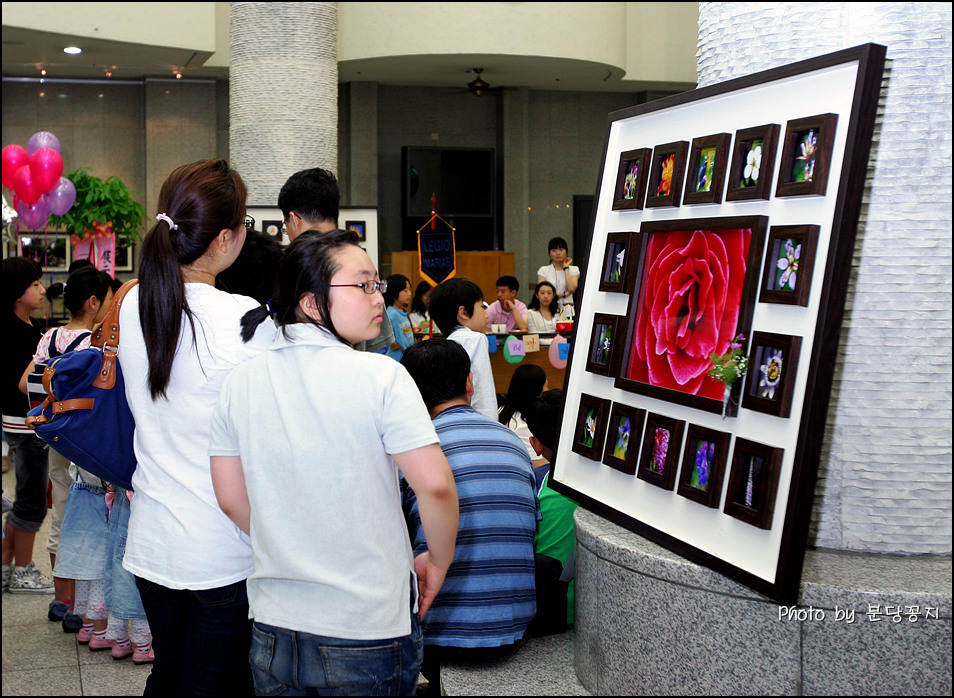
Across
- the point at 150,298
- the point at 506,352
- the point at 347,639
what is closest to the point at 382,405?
the point at 347,639

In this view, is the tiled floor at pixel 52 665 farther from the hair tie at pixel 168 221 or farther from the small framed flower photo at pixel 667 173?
the small framed flower photo at pixel 667 173

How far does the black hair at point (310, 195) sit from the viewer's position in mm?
2959

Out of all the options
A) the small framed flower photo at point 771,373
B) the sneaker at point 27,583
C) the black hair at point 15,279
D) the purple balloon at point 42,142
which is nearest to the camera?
the small framed flower photo at point 771,373

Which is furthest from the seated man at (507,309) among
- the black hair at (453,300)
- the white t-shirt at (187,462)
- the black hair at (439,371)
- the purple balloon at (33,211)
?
the white t-shirt at (187,462)

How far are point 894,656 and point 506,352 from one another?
16.4 feet

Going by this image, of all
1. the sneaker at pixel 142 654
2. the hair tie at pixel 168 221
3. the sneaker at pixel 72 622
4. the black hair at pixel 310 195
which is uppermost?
the black hair at pixel 310 195

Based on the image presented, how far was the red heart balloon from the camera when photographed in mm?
6422

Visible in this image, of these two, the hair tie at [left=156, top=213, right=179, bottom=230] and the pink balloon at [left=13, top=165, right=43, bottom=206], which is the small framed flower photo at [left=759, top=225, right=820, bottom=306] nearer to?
the hair tie at [left=156, top=213, right=179, bottom=230]

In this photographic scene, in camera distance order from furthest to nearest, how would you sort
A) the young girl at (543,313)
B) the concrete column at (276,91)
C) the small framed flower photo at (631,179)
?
1. the young girl at (543,313)
2. the concrete column at (276,91)
3. the small framed flower photo at (631,179)

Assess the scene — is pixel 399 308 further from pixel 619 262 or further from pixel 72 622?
pixel 619 262

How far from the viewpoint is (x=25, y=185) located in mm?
6500

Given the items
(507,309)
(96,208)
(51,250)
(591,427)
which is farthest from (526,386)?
(51,250)

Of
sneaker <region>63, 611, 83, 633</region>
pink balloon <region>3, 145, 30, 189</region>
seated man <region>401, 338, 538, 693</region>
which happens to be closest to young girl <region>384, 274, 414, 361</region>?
pink balloon <region>3, 145, 30, 189</region>

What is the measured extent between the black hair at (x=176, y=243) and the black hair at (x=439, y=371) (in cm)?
69
